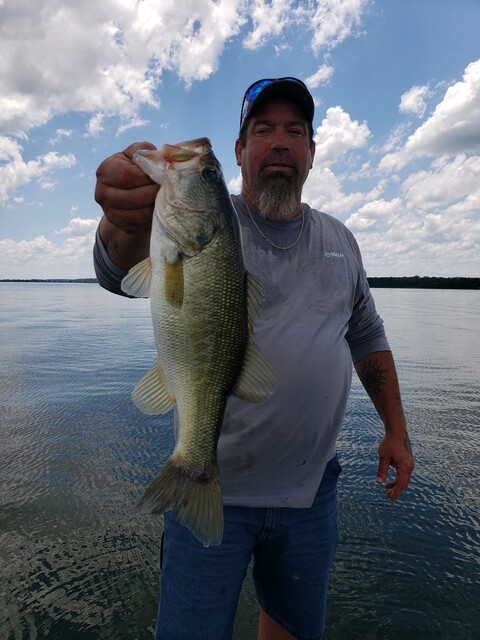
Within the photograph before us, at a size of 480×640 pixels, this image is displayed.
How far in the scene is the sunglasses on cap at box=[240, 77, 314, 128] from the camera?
116 inches

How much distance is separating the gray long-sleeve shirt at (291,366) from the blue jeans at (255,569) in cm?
12

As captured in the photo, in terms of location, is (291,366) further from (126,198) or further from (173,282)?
(126,198)

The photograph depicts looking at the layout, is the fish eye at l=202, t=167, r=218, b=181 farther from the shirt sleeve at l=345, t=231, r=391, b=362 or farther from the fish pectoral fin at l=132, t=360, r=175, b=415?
the shirt sleeve at l=345, t=231, r=391, b=362

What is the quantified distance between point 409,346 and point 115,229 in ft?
48.9

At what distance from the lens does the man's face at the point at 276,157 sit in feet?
9.37

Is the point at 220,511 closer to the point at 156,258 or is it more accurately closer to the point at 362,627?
the point at 156,258

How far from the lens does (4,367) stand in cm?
1137

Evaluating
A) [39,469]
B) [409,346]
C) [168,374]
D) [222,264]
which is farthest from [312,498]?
[409,346]

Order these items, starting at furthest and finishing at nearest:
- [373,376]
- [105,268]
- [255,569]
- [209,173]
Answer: [373,376] < [255,569] < [105,268] < [209,173]

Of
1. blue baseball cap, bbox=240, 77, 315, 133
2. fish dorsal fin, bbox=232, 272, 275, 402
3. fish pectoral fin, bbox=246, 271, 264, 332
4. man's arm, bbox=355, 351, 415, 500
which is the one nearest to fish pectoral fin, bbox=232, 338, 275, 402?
fish dorsal fin, bbox=232, 272, 275, 402

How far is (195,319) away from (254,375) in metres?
0.39

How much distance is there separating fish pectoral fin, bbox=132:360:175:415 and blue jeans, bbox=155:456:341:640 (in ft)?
2.16

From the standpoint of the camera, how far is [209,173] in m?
2.03

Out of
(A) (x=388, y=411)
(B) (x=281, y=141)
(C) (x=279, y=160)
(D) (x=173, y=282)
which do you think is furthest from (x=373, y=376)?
(D) (x=173, y=282)
